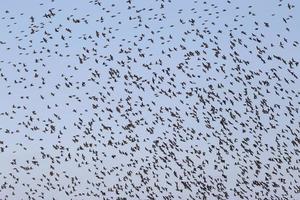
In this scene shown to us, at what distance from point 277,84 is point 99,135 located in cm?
886

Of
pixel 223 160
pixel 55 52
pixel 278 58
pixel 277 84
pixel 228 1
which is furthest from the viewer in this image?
pixel 223 160

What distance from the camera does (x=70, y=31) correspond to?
22.6 metres

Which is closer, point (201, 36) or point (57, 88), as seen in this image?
point (201, 36)

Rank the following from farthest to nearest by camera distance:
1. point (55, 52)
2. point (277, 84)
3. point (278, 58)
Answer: point (277, 84), point (278, 58), point (55, 52)

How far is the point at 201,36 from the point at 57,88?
6947mm

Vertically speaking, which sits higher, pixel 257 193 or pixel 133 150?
pixel 133 150

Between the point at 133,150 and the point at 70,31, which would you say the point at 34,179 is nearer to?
the point at 133,150

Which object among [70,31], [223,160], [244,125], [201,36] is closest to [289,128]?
[244,125]

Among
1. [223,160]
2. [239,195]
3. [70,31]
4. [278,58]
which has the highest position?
[70,31]

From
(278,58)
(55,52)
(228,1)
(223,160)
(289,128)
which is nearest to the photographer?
(228,1)

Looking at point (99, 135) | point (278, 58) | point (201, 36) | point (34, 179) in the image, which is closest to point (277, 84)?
point (278, 58)

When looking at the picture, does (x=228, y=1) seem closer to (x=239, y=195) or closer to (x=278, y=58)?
(x=278, y=58)

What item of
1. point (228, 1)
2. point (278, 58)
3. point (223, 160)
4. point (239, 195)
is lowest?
point (239, 195)

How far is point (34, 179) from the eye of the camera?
29.8 metres
